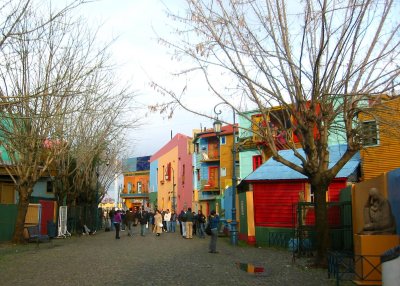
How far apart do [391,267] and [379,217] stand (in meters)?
2.93

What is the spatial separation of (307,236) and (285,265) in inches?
106

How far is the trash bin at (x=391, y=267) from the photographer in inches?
272

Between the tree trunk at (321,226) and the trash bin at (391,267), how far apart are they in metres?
5.80

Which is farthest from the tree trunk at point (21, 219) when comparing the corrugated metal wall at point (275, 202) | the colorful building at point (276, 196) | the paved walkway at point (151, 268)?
the corrugated metal wall at point (275, 202)

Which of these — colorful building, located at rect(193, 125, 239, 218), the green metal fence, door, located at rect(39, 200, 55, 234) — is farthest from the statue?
colorful building, located at rect(193, 125, 239, 218)

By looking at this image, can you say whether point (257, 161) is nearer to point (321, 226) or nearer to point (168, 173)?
point (168, 173)

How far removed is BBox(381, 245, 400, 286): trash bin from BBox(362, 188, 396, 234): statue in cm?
260

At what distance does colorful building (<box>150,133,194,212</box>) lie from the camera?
198ft

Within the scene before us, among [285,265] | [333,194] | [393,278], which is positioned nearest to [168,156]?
[333,194]

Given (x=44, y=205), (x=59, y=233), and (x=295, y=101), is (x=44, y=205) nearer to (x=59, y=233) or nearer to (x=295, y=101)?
(x=59, y=233)

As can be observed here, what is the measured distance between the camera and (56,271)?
12688 millimetres

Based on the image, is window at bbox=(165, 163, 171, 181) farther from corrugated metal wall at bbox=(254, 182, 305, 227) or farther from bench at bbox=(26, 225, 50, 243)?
corrugated metal wall at bbox=(254, 182, 305, 227)

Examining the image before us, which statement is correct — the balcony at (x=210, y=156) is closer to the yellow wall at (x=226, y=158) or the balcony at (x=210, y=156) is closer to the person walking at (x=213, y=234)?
the yellow wall at (x=226, y=158)

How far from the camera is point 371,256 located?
29.5 feet
